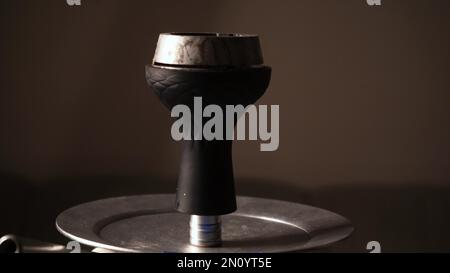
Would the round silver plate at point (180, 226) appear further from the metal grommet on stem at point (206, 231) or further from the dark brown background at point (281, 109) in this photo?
the dark brown background at point (281, 109)

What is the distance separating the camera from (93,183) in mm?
1488

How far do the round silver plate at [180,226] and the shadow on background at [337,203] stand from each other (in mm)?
253

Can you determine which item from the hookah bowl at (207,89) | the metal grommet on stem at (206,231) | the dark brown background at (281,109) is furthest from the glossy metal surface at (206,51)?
the dark brown background at (281,109)

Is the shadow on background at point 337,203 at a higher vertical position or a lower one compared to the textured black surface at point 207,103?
lower

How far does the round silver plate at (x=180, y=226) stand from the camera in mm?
996

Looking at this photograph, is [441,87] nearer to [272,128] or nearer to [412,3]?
[412,3]

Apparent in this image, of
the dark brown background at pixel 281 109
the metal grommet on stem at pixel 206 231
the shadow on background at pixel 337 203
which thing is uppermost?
the dark brown background at pixel 281 109

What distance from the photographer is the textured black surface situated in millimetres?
935

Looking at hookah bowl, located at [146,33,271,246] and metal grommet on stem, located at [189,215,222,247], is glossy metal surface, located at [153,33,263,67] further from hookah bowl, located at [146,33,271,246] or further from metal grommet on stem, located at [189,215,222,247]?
metal grommet on stem, located at [189,215,222,247]

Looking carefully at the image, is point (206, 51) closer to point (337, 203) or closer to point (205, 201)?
point (205, 201)

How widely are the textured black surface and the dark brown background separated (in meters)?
0.44

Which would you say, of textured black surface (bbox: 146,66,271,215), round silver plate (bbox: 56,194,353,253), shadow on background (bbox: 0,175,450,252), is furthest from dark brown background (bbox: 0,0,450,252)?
textured black surface (bbox: 146,66,271,215)

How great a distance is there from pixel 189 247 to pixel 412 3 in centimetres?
64

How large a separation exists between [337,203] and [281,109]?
20 cm
